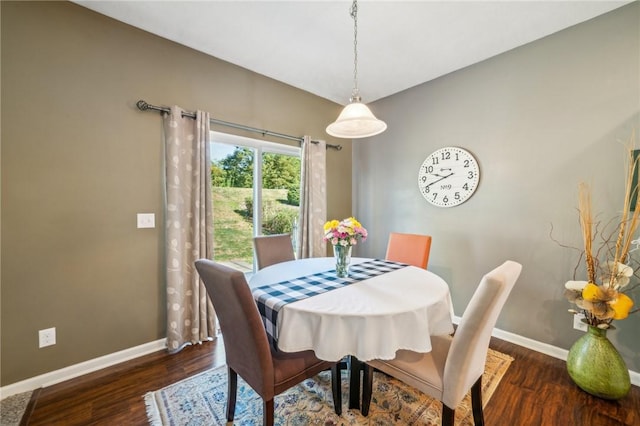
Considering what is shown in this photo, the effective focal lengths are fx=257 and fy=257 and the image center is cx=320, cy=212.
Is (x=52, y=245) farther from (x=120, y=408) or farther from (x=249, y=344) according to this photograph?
(x=249, y=344)

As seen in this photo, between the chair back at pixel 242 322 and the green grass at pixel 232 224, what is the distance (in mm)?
1403

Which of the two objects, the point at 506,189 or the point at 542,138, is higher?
the point at 542,138

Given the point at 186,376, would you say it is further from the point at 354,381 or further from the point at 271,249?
the point at 354,381

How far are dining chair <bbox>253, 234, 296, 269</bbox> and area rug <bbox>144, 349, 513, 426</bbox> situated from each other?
0.92 meters

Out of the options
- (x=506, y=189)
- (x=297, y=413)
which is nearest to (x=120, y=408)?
(x=297, y=413)

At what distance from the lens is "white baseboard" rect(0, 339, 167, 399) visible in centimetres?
172

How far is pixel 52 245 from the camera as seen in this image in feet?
6.03

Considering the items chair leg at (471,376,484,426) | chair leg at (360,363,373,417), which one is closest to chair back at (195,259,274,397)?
chair leg at (360,363,373,417)

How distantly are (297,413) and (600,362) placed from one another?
6.54 ft

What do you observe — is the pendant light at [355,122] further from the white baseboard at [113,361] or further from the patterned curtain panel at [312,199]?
the white baseboard at [113,361]

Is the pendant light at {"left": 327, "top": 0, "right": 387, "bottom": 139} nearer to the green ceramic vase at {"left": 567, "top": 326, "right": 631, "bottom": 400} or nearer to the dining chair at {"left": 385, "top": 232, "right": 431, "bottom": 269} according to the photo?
the dining chair at {"left": 385, "top": 232, "right": 431, "bottom": 269}

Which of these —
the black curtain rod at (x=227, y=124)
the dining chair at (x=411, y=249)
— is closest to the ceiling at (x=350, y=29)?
the black curtain rod at (x=227, y=124)

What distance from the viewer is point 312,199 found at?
326 cm

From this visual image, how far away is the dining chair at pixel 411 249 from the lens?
90.5 inches
